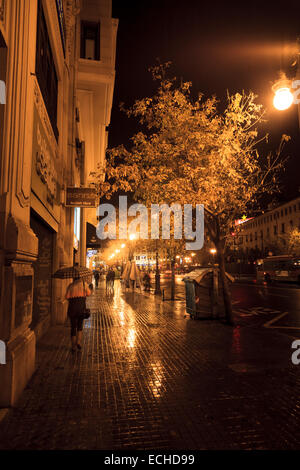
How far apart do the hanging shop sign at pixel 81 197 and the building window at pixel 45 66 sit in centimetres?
241

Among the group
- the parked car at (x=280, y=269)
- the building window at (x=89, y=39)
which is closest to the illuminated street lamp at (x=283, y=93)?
the building window at (x=89, y=39)

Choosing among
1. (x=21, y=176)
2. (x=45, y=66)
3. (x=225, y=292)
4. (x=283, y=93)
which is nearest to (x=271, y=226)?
(x=225, y=292)

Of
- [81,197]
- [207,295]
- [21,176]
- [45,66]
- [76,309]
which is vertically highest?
[45,66]

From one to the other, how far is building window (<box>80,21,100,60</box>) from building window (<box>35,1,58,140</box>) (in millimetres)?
7262

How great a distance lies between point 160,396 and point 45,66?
8.31 metres

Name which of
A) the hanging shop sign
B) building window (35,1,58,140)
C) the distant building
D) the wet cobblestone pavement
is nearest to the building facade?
building window (35,1,58,140)

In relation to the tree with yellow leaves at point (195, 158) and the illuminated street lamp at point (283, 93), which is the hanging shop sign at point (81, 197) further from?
the illuminated street lamp at point (283, 93)

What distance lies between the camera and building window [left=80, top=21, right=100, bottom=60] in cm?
1648

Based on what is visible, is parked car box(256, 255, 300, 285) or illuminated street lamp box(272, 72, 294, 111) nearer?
illuminated street lamp box(272, 72, 294, 111)

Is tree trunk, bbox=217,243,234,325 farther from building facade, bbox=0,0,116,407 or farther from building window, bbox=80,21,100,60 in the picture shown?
building window, bbox=80,21,100,60

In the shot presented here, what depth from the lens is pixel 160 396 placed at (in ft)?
15.9

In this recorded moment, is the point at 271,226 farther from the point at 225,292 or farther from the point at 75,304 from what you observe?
the point at 75,304

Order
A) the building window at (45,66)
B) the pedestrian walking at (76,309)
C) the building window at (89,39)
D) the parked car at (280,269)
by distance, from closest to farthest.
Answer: the building window at (45,66) < the pedestrian walking at (76,309) < the building window at (89,39) < the parked car at (280,269)

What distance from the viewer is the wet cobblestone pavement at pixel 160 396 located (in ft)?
11.8
